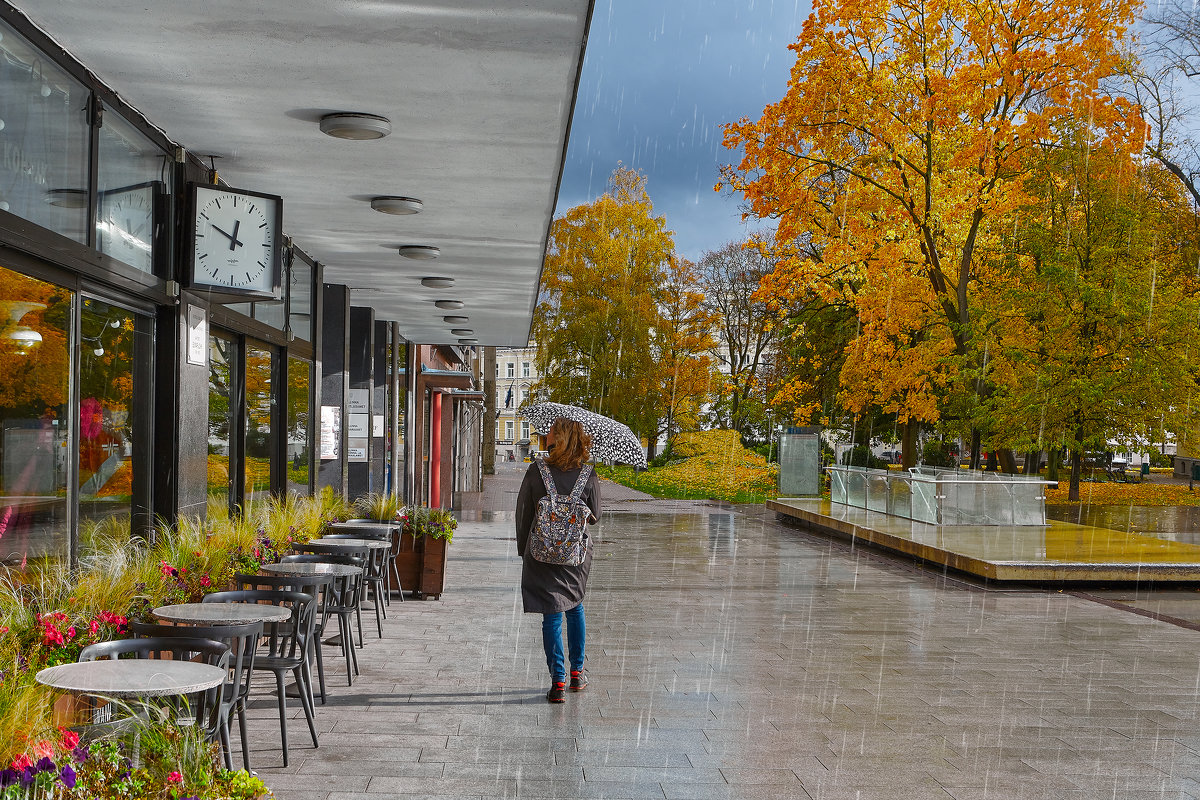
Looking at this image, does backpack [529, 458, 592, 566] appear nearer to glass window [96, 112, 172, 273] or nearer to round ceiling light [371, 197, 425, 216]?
glass window [96, 112, 172, 273]

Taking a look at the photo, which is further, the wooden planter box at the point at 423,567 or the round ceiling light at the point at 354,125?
the wooden planter box at the point at 423,567

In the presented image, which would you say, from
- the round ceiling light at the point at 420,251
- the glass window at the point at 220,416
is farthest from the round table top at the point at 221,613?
the round ceiling light at the point at 420,251

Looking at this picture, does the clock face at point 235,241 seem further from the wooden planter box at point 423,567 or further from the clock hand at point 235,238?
the wooden planter box at point 423,567

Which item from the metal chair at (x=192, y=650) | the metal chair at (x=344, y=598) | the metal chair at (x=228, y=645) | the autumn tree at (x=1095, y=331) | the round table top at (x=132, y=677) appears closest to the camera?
the round table top at (x=132, y=677)

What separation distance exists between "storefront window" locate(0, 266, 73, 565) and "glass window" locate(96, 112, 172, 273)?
0.68 m

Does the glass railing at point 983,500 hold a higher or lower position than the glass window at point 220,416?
lower

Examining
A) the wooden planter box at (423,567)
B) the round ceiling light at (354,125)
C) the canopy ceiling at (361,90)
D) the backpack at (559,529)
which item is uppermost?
the canopy ceiling at (361,90)

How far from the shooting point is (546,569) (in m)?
6.55

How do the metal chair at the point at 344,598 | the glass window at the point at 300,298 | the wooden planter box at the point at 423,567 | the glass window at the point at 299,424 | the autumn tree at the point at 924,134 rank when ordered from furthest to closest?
the autumn tree at the point at 924,134 → the glass window at the point at 299,424 → the glass window at the point at 300,298 → the wooden planter box at the point at 423,567 → the metal chair at the point at 344,598

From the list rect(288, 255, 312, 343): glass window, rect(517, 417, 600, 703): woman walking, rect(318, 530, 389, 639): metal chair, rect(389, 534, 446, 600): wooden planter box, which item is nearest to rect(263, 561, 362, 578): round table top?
rect(517, 417, 600, 703): woman walking

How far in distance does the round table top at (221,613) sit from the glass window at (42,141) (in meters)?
2.02

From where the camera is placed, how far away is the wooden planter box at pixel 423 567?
10.6 m

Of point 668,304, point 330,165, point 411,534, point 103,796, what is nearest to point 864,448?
point 668,304

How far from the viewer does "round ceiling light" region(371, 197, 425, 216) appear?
8.85m
